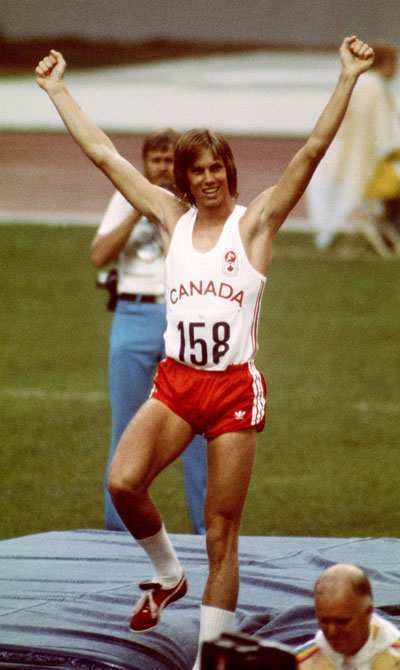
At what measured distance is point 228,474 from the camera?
6.32m

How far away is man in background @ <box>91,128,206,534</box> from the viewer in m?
8.75

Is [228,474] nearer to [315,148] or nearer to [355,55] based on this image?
[315,148]

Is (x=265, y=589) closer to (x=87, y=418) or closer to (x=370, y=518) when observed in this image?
(x=370, y=518)

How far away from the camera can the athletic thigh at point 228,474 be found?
6320mm

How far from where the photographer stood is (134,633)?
670 centimetres

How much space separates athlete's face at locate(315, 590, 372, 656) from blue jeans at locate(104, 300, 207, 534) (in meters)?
3.22

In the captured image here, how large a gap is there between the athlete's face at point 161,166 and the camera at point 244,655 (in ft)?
13.0

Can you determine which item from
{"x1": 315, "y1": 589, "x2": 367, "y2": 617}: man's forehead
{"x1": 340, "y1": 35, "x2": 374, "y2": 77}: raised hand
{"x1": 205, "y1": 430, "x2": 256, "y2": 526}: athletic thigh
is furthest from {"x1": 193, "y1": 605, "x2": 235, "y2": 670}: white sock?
{"x1": 340, "y1": 35, "x2": 374, "y2": 77}: raised hand

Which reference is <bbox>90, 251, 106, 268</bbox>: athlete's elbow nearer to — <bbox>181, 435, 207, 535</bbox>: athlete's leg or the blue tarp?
<bbox>181, 435, 207, 535</bbox>: athlete's leg

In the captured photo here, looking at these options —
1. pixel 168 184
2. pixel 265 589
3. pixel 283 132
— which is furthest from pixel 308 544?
pixel 283 132

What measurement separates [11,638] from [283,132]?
30084 mm

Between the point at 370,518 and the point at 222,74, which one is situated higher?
the point at 222,74

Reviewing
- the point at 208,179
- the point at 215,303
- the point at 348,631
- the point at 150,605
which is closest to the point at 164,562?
the point at 150,605

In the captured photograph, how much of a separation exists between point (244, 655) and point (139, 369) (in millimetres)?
4167
